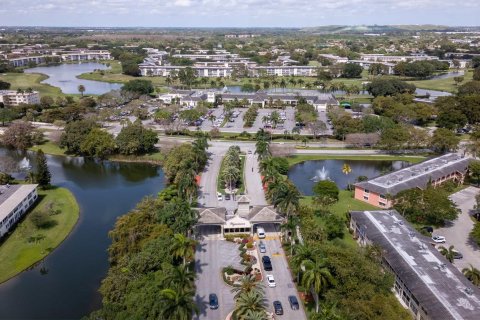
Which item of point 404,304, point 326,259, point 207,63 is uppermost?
point 207,63

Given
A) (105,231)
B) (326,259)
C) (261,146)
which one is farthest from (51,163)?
(326,259)

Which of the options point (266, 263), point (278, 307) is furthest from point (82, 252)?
point (278, 307)

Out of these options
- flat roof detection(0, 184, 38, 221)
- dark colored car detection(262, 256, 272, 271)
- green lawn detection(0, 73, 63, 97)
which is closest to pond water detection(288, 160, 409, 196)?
dark colored car detection(262, 256, 272, 271)

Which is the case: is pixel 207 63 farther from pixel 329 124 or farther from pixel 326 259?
pixel 326 259

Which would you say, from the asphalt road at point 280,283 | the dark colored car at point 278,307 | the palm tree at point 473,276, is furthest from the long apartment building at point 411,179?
the dark colored car at point 278,307

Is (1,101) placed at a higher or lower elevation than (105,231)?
higher

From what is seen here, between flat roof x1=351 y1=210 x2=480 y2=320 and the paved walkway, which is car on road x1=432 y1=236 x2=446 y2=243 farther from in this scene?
flat roof x1=351 y1=210 x2=480 y2=320

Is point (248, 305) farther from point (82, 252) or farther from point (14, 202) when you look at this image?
point (14, 202)
